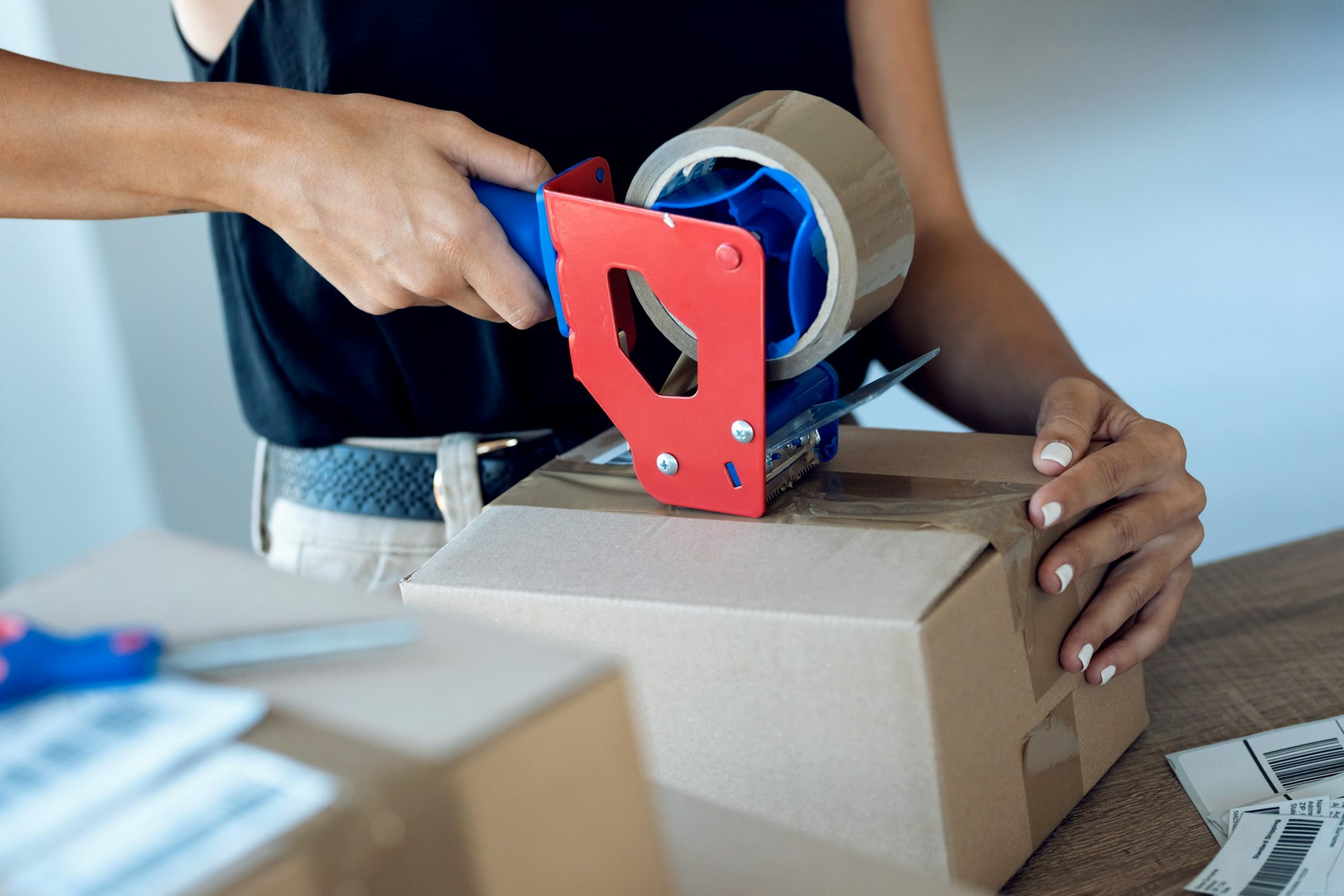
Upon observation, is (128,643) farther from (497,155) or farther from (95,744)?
(497,155)

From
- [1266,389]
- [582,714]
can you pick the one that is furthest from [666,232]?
[1266,389]

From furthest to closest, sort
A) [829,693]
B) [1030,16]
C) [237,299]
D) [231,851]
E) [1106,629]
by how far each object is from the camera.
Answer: [1030,16]
[237,299]
[1106,629]
[829,693]
[231,851]

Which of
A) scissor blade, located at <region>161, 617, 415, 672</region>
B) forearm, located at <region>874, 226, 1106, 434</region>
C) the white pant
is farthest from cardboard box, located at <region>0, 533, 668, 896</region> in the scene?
forearm, located at <region>874, 226, 1106, 434</region>

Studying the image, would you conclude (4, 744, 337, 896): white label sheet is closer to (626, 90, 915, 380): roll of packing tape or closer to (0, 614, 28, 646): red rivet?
(0, 614, 28, 646): red rivet

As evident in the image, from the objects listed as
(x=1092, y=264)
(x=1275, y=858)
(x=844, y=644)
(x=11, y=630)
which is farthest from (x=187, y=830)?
(x=1092, y=264)

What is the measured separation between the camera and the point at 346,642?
0.38 metres

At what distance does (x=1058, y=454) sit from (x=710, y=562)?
0.24m

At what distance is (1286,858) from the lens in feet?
1.96

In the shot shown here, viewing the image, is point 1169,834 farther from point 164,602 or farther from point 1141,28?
point 1141,28

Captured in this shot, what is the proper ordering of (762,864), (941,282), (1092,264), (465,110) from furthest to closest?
(1092,264) < (941,282) < (465,110) < (762,864)

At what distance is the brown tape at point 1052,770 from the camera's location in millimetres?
647

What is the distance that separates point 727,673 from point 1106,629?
0.27 metres

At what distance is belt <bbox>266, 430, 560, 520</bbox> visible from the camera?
955mm

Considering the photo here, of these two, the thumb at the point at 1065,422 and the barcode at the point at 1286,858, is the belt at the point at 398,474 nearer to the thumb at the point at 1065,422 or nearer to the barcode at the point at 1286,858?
the thumb at the point at 1065,422
